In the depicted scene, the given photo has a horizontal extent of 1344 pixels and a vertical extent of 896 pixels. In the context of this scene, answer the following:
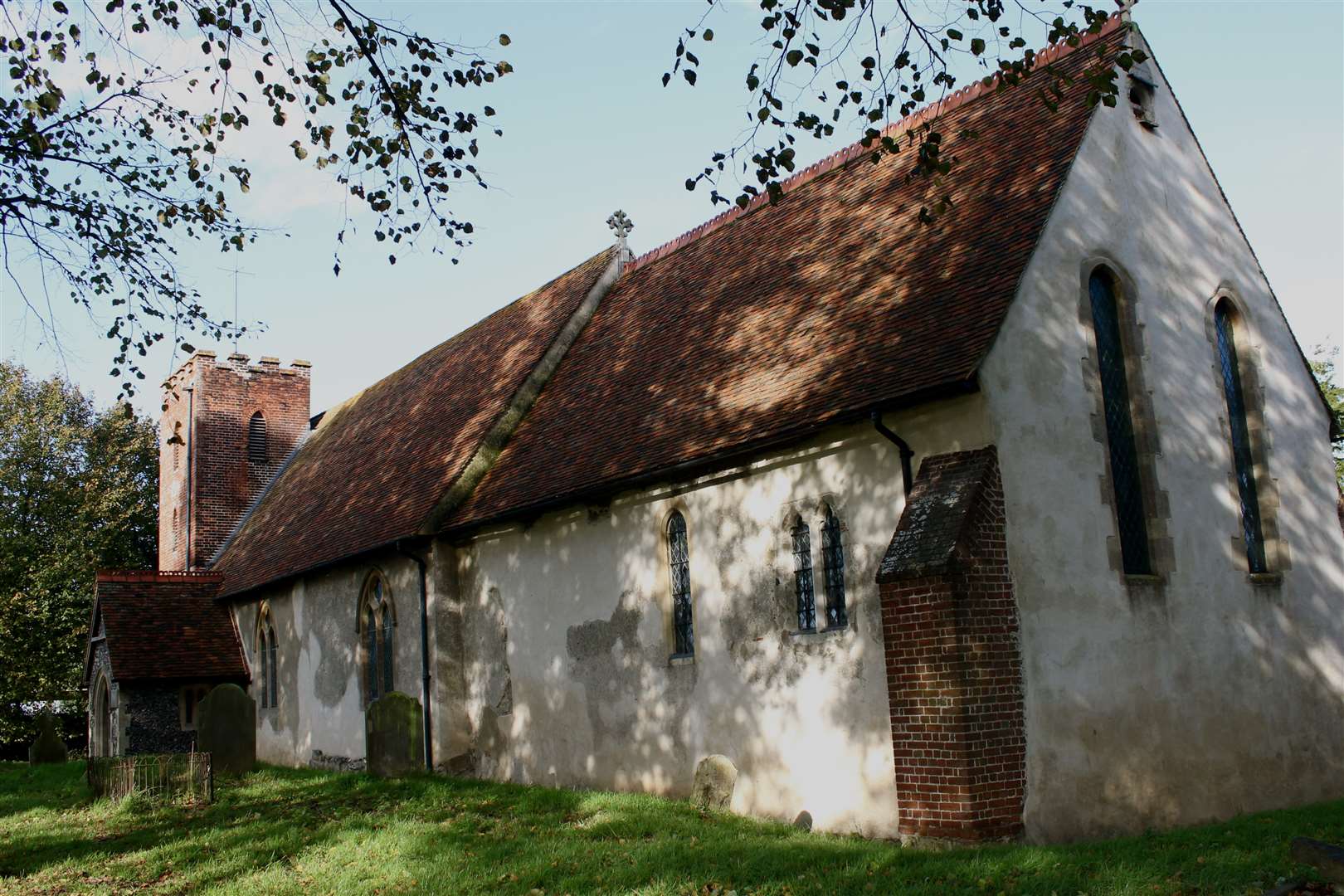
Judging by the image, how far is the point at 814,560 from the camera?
498 inches

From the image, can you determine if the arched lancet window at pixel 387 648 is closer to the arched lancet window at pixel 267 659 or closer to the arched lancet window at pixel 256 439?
the arched lancet window at pixel 267 659

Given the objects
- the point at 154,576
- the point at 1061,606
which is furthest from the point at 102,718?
the point at 1061,606

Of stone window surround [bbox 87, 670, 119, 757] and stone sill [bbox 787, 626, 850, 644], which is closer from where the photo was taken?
stone sill [bbox 787, 626, 850, 644]

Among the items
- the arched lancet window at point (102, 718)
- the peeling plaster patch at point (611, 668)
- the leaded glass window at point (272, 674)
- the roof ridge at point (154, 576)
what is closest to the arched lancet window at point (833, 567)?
the peeling plaster patch at point (611, 668)

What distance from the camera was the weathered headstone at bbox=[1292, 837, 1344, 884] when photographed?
7824 millimetres

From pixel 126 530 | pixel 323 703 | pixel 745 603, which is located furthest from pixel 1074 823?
pixel 126 530

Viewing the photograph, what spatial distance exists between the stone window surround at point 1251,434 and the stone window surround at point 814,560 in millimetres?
4386

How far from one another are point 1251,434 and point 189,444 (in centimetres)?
2580

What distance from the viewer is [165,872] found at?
37.0 ft

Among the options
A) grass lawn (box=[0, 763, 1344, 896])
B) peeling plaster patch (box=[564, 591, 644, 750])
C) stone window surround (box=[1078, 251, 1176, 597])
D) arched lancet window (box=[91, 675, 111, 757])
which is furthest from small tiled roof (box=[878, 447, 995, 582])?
arched lancet window (box=[91, 675, 111, 757])

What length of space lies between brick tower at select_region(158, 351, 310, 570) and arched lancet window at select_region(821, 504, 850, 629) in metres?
22.1

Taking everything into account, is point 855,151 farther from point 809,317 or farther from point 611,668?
point 611,668

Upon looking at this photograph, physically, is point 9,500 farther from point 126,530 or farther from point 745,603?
point 745,603

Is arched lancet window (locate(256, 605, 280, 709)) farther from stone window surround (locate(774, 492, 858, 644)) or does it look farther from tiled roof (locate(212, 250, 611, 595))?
stone window surround (locate(774, 492, 858, 644))
